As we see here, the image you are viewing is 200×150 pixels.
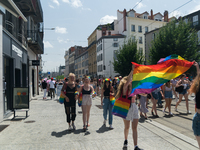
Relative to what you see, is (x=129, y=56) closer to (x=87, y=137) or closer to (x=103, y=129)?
(x=103, y=129)

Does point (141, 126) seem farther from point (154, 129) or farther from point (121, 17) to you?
point (121, 17)

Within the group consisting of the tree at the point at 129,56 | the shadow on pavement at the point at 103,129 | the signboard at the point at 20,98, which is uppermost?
the tree at the point at 129,56

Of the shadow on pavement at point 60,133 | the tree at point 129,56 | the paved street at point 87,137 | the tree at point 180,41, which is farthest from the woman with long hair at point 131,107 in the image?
the tree at point 129,56

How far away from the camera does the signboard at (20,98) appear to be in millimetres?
9703

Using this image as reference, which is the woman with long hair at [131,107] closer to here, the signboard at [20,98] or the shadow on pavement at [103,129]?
the shadow on pavement at [103,129]

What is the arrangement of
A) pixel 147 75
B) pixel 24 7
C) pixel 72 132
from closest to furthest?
pixel 147 75, pixel 72 132, pixel 24 7

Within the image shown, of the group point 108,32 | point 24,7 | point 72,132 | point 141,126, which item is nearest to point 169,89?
point 141,126

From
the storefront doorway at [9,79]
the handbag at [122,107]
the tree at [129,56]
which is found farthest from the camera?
the tree at [129,56]

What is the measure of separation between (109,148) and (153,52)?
25.3 metres

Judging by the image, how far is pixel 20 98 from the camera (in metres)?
9.82

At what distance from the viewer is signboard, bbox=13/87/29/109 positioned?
970 cm

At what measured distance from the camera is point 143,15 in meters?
61.8

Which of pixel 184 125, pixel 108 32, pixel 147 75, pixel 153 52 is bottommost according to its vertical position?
pixel 184 125

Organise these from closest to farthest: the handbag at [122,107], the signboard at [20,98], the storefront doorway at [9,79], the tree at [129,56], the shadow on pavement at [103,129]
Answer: the handbag at [122,107] → the shadow on pavement at [103,129] → the signboard at [20,98] → the storefront doorway at [9,79] → the tree at [129,56]
